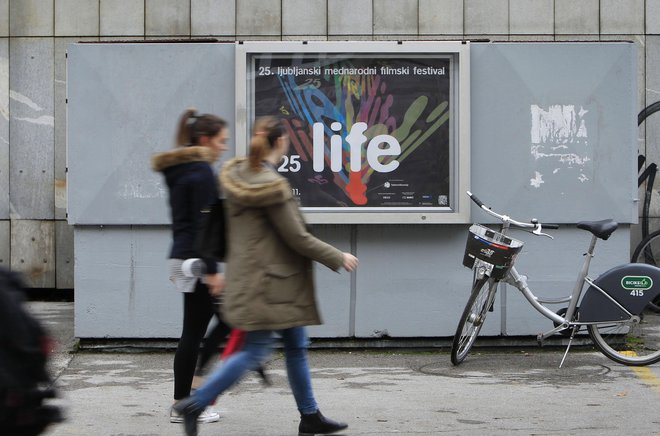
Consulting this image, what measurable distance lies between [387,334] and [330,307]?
0.48m

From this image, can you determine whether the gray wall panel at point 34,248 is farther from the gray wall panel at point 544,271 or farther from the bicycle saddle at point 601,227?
the bicycle saddle at point 601,227

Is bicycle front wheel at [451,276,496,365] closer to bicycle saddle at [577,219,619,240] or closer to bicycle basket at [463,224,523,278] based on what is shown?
bicycle basket at [463,224,523,278]

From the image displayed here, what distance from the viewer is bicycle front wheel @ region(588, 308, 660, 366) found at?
7.72 meters

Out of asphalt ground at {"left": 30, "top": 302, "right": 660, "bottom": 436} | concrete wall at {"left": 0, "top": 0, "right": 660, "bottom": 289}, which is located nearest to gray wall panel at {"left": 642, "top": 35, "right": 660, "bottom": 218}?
concrete wall at {"left": 0, "top": 0, "right": 660, "bottom": 289}

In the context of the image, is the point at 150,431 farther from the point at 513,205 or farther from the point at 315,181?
the point at 513,205

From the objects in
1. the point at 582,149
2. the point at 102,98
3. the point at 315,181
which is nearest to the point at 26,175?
the point at 102,98

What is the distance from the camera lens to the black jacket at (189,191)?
229 inches

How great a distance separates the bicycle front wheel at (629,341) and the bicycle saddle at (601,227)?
650 millimetres

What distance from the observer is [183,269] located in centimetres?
572

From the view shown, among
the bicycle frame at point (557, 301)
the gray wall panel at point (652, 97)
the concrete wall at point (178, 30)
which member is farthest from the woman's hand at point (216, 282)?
the gray wall panel at point (652, 97)

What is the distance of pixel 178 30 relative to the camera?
11.3 m

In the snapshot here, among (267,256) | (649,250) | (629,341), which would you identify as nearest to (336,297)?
(629,341)

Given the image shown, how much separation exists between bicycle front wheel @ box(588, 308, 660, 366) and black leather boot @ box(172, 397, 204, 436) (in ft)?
11.5

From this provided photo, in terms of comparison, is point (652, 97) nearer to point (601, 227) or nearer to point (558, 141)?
point (558, 141)
